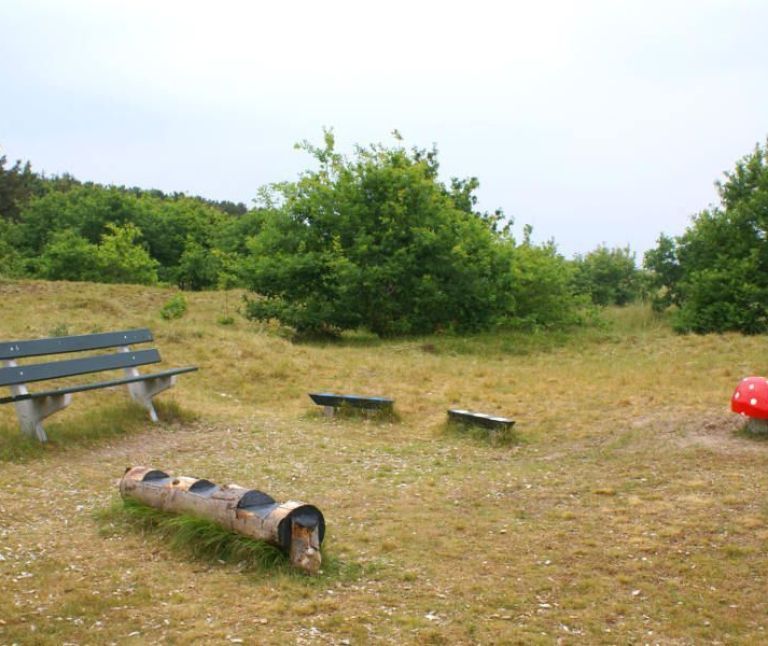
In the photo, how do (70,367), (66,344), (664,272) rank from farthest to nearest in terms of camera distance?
(664,272) < (66,344) < (70,367)

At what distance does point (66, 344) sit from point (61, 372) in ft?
1.36

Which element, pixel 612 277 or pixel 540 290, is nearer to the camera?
pixel 540 290

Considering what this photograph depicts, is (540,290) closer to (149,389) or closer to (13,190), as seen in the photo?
(149,389)

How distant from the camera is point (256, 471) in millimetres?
6938

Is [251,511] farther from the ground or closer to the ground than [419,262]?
closer to the ground

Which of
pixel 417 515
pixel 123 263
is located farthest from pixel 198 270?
pixel 417 515

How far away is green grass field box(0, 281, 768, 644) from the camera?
4.01 metres

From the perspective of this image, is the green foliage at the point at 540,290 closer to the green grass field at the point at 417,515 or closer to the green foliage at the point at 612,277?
the green grass field at the point at 417,515

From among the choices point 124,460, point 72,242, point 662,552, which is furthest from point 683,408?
point 72,242

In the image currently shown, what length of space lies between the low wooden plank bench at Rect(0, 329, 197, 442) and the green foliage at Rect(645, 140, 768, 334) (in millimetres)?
12690

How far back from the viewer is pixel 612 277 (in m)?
28.2

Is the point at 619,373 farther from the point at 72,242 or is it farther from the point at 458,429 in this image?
the point at 72,242

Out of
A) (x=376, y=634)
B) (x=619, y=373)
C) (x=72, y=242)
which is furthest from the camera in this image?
(x=72, y=242)

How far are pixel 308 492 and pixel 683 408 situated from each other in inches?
183
